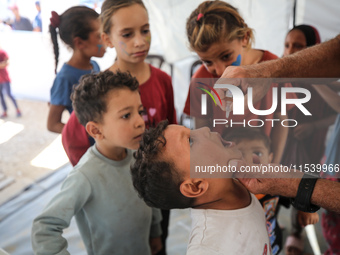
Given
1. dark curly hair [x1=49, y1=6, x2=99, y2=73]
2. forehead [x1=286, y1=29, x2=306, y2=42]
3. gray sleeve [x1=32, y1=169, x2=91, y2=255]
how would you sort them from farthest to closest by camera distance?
forehead [x1=286, y1=29, x2=306, y2=42] → dark curly hair [x1=49, y1=6, x2=99, y2=73] → gray sleeve [x1=32, y1=169, x2=91, y2=255]

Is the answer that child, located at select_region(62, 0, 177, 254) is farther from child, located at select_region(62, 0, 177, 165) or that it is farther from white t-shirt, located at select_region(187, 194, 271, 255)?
white t-shirt, located at select_region(187, 194, 271, 255)

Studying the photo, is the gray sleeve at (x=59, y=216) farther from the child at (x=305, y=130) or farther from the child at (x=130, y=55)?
the child at (x=305, y=130)

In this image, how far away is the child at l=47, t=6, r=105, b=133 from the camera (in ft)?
4.45

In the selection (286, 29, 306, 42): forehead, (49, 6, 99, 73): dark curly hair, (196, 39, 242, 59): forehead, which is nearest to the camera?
(196, 39, 242, 59): forehead

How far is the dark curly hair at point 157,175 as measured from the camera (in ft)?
2.54

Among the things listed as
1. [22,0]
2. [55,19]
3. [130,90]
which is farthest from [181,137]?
[22,0]

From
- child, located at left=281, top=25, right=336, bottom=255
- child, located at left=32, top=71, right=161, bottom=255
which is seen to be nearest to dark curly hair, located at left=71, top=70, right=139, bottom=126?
child, located at left=32, top=71, right=161, bottom=255

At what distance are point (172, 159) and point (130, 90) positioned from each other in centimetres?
39

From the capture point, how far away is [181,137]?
0.78 metres

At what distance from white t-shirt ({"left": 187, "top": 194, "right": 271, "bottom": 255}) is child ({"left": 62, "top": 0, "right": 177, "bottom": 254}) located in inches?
22.8

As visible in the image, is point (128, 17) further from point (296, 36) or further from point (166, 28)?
point (166, 28)

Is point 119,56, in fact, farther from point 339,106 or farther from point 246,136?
point 339,106

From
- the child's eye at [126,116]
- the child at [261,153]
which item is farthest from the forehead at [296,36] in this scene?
the child's eye at [126,116]

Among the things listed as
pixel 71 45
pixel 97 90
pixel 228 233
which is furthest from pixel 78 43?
pixel 228 233
